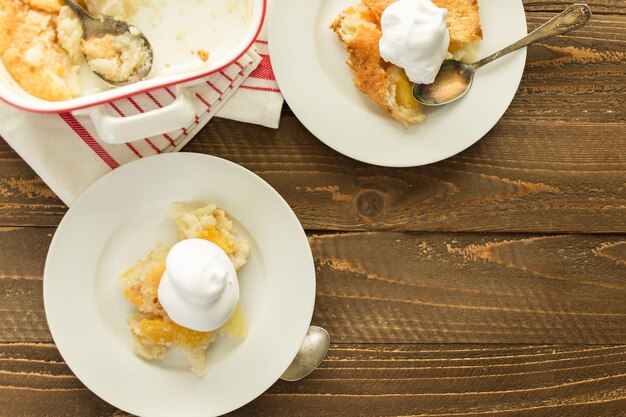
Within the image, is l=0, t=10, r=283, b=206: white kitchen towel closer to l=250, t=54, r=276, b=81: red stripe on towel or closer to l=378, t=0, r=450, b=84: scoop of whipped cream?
l=250, t=54, r=276, b=81: red stripe on towel

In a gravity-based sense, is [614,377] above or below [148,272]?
below

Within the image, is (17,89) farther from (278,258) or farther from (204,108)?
(278,258)

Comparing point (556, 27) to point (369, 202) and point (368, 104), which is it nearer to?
point (368, 104)

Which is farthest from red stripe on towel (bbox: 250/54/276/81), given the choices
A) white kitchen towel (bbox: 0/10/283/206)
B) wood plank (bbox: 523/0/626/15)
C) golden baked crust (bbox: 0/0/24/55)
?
wood plank (bbox: 523/0/626/15)

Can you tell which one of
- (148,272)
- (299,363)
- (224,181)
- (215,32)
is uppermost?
(215,32)

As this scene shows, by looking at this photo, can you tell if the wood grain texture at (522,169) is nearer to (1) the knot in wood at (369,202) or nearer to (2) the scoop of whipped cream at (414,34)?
(1) the knot in wood at (369,202)

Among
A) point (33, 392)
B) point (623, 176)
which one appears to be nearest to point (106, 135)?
point (33, 392)

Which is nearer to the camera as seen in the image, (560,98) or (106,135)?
(106,135)

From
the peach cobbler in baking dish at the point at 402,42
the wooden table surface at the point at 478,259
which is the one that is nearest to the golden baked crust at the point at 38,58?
the wooden table surface at the point at 478,259
